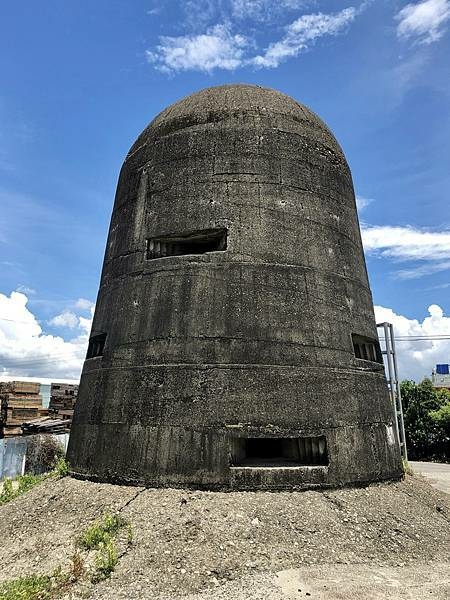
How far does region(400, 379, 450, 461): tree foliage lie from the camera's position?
28.2 m

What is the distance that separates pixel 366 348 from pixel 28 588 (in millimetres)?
7782

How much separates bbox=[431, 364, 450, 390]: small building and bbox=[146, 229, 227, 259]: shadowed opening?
4393cm

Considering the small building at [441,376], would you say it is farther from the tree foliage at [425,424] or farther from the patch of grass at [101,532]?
the patch of grass at [101,532]

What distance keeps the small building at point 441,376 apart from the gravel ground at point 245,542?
43.9 meters

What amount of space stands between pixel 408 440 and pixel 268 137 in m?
25.4

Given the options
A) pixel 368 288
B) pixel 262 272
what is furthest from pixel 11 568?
pixel 368 288

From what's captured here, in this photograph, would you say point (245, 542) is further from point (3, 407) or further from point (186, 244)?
point (3, 407)

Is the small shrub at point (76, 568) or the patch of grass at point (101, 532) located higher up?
the patch of grass at point (101, 532)

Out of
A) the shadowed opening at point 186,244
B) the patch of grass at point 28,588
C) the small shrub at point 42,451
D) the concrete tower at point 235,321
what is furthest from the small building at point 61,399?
the patch of grass at point 28,588

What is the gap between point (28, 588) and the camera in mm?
5746

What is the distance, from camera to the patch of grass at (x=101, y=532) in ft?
21.4

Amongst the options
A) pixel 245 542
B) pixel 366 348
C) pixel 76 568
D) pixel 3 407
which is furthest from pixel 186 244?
pixel 3 407

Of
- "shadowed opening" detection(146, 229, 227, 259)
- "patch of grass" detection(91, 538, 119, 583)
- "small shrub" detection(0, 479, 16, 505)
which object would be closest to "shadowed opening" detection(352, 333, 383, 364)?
"shadowed opening" detection(146, 229, 227, 259)

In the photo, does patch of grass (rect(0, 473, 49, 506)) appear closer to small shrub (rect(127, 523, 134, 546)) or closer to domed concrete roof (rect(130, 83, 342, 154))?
small shrub (rect(127, 523, 134, 546))
